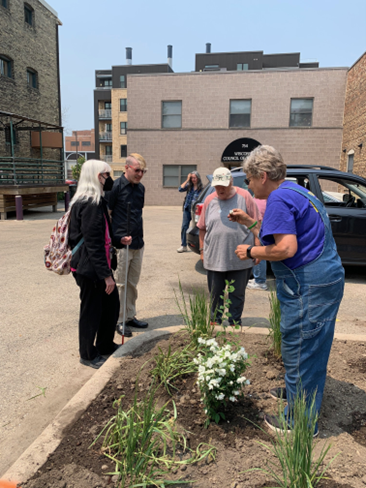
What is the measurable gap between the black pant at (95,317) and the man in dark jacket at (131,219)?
50 centimetres

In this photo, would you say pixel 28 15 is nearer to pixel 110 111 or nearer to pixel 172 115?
pixel 172 115

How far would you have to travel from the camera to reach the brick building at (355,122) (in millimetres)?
16500

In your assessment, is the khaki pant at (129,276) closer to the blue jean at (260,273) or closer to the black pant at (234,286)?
the black pant at (234,286)

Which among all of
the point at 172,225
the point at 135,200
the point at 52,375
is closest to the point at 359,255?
the point at 135,200

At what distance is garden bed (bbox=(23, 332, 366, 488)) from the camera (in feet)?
6.35

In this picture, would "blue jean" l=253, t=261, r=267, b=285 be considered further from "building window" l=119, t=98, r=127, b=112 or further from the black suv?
"building window" l=119, t=98, r=127, b=112

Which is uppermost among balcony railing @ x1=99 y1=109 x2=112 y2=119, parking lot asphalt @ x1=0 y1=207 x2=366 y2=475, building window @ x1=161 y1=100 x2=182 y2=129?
balcony railing @ x1=99 y1=109 x2=112 y2=119

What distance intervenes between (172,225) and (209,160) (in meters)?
9.18

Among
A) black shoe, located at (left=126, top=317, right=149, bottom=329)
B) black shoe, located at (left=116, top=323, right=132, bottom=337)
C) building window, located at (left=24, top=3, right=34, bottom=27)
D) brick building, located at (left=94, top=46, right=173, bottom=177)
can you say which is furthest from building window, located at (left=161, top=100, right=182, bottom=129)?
brick building, located at (left=94, top=46, right=173, bottom=177)

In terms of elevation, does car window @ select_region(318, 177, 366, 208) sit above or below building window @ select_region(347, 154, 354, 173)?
below

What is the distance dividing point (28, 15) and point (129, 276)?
84.2ft

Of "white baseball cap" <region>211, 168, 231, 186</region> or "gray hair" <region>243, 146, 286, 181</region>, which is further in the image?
"white baseball cap" <region>211, 168, 231, 186</region>

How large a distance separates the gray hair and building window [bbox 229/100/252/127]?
20288 mm

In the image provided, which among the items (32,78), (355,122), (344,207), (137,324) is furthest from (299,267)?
(32,78)
